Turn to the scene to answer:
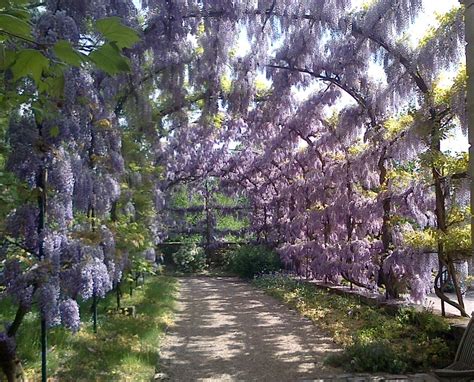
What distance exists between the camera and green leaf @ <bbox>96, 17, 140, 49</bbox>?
93 centimetres

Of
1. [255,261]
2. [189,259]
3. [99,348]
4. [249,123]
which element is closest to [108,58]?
[99,348]

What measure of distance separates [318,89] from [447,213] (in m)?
5.29

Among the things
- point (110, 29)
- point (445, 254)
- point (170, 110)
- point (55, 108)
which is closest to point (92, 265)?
point (55, 108)

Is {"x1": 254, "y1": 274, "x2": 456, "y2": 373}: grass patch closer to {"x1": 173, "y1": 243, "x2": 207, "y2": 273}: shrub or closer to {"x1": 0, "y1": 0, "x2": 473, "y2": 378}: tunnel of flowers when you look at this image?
{"x1": 0, "y1": 0, "x2": 473, "y2": 378}: tunnel of flowers

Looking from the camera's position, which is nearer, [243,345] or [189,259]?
[243,345]

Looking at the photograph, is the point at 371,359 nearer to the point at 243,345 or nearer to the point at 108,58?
the point at 243,345

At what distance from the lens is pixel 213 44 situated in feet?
24.7

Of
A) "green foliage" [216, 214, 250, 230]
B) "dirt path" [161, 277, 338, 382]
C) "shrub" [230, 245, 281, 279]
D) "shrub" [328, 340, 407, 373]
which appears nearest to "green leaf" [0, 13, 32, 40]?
"dirt path" [161, 277, 338, 382]

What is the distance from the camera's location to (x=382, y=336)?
229 inches

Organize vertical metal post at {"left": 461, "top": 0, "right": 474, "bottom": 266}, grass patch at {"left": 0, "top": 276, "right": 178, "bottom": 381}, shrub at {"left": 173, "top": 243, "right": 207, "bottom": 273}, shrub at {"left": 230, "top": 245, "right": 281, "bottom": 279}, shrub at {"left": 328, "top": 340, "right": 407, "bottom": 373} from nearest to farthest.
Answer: vertical metal post at {"left": 461, "top": 0, "right": 474, "bottom": 266} < grass patch at {"left": 0, "top": 276, "right": 178, "bottom": 381} < shrub at {"left": 328, "top": 340, "right": 407, "bottom": 373} < shrub at {"left": 230, "top": 245, "right": 281, "bottom": 279} < shrub at {"left": 173, "top": 243, "right": 207, "bottom": 273}

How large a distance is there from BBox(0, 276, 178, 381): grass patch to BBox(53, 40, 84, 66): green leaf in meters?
3.71

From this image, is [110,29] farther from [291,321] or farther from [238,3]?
[291,321]

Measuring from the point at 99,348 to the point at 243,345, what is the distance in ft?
6.25

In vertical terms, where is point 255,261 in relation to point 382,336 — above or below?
above
